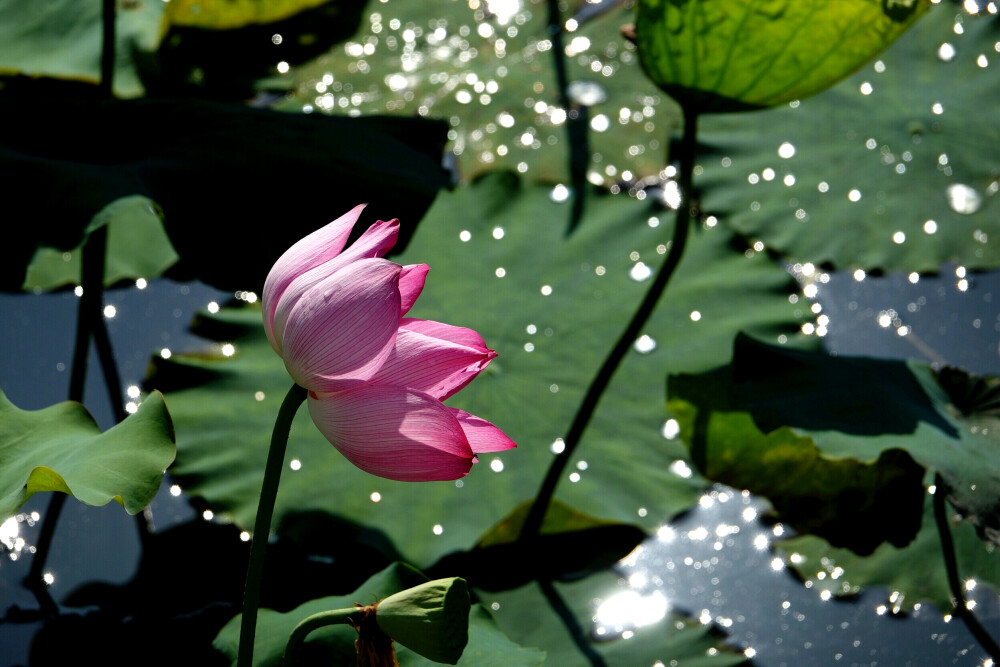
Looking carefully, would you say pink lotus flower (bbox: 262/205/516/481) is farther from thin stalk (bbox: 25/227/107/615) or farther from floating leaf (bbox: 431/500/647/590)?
thin stalk (bbox: 25/227/107/615)

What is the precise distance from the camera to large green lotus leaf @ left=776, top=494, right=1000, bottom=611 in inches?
39.5

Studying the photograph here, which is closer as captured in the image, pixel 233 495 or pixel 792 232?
pixel 233 495

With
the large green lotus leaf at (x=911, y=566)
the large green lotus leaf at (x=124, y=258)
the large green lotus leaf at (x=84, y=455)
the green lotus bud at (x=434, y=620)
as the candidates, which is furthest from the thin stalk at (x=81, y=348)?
the large green lotus leaf at (x=911, y=566)

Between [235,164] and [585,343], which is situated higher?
[235,164]

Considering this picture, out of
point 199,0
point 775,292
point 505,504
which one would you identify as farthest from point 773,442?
point 199,0

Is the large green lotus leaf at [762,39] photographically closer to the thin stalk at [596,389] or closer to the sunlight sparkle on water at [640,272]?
the thin stalk at [596,389]

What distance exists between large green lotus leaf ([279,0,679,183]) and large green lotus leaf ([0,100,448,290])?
485 millimetres

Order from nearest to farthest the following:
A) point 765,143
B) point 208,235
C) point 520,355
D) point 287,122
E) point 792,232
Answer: point 208,235, point 287,122, point 520,355, point 792,232, point 765,143

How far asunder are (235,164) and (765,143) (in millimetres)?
994

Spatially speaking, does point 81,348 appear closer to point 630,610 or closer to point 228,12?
point 630,610

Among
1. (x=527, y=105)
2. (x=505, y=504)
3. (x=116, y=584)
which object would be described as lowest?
(x=116, y=584)

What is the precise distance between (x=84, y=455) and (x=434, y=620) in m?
0.32

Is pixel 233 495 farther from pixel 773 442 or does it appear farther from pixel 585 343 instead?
pixel 773 442

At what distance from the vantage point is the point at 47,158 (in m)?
0.91
